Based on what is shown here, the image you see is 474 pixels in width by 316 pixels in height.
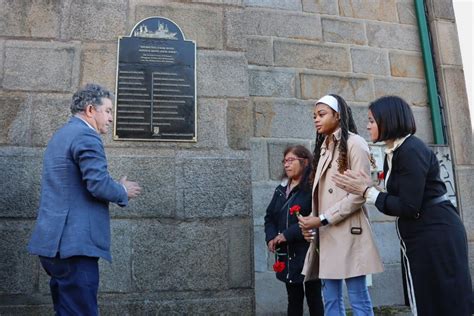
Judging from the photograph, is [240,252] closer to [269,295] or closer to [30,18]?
[269,295]

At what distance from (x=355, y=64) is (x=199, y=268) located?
3415 millimetres

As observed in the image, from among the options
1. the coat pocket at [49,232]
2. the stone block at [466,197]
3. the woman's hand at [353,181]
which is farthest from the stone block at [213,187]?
the stone block at [466,197]

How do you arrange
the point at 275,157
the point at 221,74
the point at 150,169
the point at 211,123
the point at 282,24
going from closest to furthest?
1. the point at 150,169
2. the point at 211,123
3. the point at 221,74
4. the point at 275,157
5. the point at 282,24

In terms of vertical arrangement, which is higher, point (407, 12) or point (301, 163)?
point (407, 12)

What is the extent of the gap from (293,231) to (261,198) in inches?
53.4

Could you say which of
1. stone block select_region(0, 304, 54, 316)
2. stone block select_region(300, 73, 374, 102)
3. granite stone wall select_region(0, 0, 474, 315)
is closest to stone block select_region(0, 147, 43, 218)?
granite stone wall select_region(0, 0, 474, 315)

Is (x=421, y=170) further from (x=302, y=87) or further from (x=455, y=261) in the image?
(x=302, y=87)

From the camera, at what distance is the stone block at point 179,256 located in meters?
3.85

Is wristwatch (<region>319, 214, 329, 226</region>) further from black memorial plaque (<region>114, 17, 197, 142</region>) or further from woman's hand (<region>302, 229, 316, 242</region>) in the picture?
black memorial plaque (<region>114, 17, 197, 142</region>)

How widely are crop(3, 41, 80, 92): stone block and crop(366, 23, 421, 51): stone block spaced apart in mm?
3812

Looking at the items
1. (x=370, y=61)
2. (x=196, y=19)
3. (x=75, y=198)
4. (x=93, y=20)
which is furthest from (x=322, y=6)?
(x=75, y=198)

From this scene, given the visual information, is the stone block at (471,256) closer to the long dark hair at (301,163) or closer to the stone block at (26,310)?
the long dark hair at (301,163)

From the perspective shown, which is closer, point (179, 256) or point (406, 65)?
point (179, 256)

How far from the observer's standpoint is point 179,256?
3912 mm
